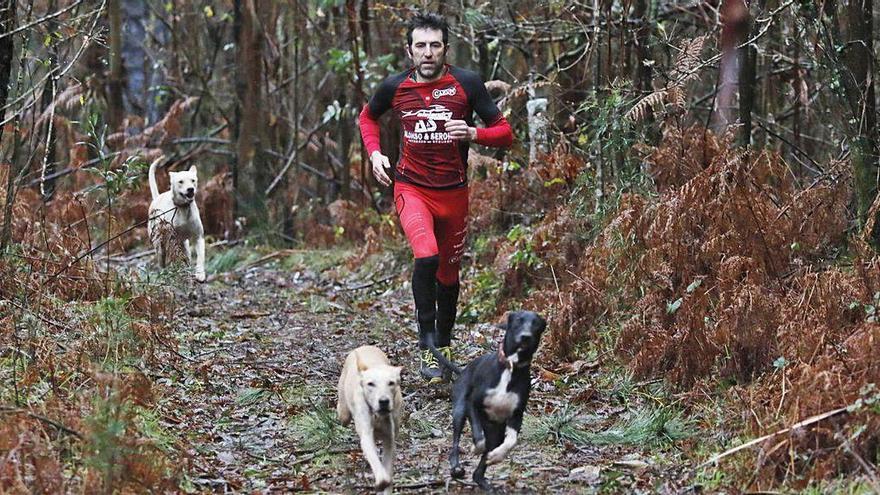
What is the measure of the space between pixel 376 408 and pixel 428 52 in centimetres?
321

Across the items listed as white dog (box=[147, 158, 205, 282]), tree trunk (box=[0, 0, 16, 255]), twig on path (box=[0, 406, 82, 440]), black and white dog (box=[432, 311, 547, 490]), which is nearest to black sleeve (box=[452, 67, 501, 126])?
black and white dog (box=[432, 311, 547, 490])

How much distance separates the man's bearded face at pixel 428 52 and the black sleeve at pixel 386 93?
0.20 metres

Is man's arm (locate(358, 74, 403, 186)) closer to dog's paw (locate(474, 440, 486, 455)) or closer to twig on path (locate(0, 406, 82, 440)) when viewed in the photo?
dog's paw (locate(474, 440, 486, 455))

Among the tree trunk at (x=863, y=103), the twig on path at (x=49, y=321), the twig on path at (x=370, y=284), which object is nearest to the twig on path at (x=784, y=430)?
the tree trunk at (x=863, y=103)

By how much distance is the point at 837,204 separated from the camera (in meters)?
7.80

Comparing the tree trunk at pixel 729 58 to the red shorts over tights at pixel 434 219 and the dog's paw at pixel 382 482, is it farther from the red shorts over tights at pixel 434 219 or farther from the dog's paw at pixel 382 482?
the dog's paw at pixel 382 482

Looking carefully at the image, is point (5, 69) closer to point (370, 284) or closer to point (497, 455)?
point (497, 455)

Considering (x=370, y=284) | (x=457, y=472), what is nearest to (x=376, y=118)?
(x=457, y=472)

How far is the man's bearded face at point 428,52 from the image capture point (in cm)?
783

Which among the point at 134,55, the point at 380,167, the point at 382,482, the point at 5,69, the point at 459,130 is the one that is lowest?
the point at 382,482

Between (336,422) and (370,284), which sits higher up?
(336,422)

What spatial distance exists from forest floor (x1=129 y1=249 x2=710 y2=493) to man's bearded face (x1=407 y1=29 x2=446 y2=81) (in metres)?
2.30

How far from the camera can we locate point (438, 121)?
7.87 m

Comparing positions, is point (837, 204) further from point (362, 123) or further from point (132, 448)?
point (132, 448)
